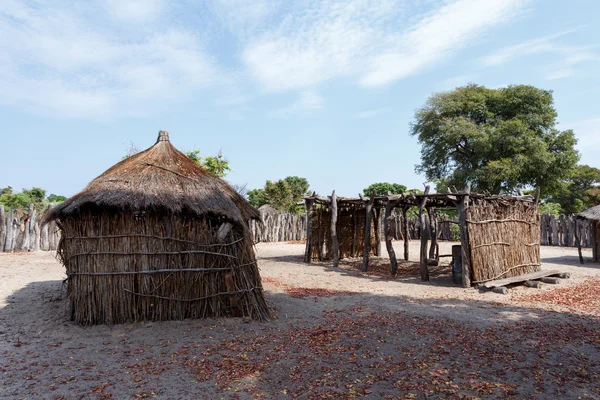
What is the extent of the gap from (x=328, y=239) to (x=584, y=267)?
887 cm

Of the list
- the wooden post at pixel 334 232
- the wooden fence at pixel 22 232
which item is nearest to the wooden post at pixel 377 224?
the wooden post at pixel 334 232

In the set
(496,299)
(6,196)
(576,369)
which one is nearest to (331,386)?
(576,369)

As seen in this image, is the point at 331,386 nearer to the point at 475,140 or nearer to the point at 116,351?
the point at 116,351

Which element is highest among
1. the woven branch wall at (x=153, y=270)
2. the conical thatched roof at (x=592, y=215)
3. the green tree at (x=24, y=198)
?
the green tree at (x=24, y=198)

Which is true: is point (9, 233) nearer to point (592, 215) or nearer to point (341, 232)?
point (341, 232)

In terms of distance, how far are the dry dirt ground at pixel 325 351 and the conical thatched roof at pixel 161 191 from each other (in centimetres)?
192

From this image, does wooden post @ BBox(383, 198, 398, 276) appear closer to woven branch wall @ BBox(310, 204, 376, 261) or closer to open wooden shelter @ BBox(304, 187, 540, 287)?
open wooden shelter @ BBox(304, 187, 540, 287)

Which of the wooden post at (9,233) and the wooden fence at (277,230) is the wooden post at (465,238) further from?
the wooden post at (9,233)

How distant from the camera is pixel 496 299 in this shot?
29.6ft

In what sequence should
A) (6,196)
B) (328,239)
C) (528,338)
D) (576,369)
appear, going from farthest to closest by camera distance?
(6,196), (328,239), (528,338), (576,369)

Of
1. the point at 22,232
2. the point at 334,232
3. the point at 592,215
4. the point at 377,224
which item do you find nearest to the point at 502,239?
the point at 334,232

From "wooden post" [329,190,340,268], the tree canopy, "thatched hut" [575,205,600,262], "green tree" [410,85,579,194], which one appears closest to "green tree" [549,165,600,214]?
"green tree" [410,85,579,194]

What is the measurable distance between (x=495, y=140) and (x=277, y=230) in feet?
48.2

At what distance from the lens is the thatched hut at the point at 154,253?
674cm
